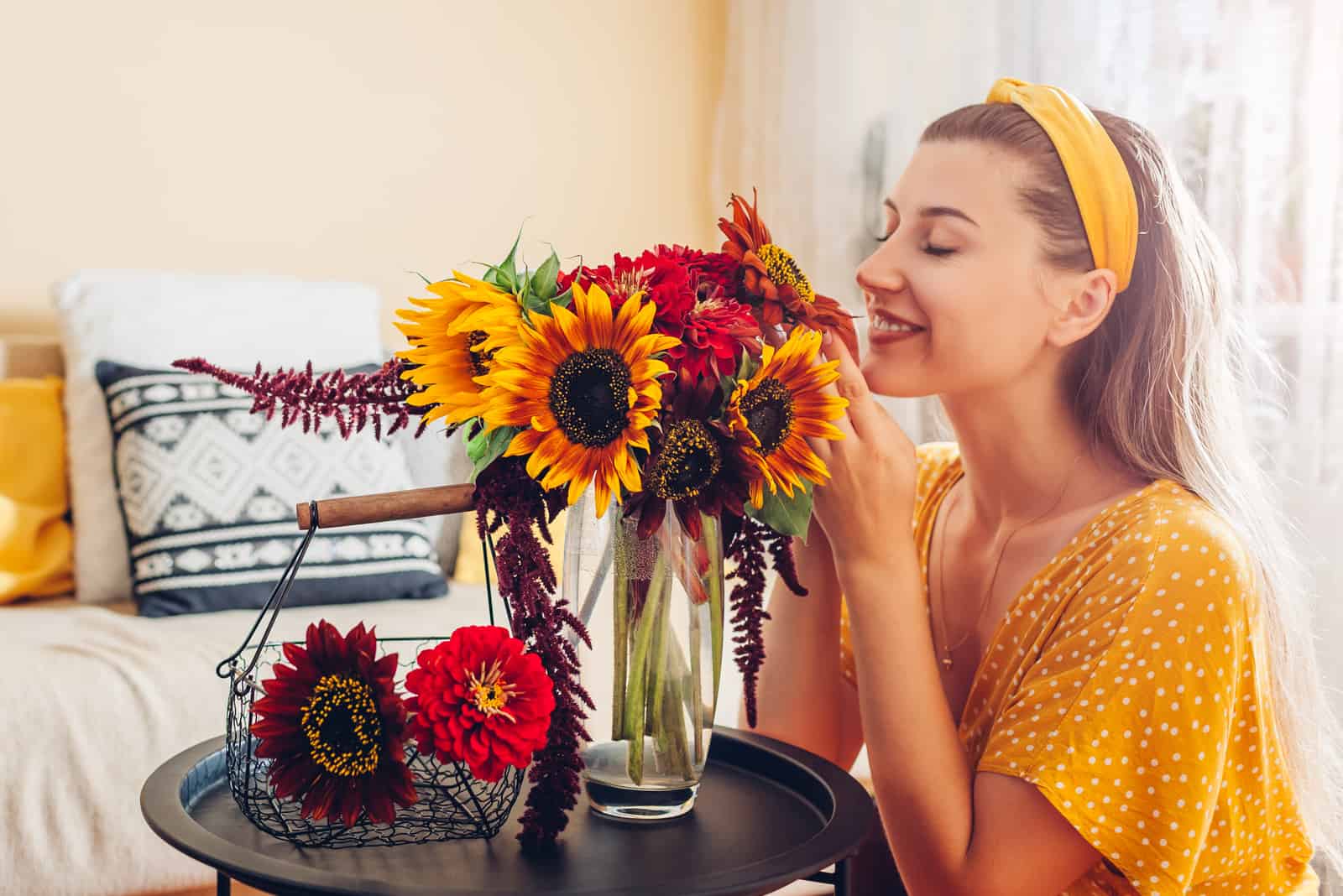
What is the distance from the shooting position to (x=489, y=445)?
2.55 feet

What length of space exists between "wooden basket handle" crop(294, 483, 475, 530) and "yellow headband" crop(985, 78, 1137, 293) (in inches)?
23.7

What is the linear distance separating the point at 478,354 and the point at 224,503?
1422 mm

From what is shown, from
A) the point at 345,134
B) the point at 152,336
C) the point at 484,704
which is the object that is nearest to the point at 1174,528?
the point at 484,704

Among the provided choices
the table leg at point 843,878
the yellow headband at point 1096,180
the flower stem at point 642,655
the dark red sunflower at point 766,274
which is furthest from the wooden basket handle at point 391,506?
the yellow headband at point 1096,180

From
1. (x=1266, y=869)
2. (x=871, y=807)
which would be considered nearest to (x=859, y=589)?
(x=871, y=807)

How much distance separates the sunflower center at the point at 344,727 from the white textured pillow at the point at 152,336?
153 centimetres

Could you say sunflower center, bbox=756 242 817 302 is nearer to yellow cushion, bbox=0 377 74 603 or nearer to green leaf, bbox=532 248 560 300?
green leaf, bbox=532 248 560 300

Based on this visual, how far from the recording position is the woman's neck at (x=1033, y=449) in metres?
1.12

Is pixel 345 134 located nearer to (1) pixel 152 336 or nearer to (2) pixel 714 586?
(1) pixel 152 336

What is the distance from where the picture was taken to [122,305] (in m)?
2.22

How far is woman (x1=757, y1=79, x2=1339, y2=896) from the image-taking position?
3.05ft

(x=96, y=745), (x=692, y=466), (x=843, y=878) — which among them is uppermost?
(x=692, y=466)

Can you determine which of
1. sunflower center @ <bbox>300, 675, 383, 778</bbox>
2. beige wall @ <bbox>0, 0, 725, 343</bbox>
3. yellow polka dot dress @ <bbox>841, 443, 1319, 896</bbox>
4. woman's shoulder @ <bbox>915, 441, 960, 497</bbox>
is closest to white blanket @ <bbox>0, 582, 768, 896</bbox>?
woman's shoulder @ <bbox>915, 441, 960, 497</bbox>

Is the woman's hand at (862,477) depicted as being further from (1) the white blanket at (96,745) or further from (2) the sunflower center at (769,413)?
(1) the white blanket at (96,745)
